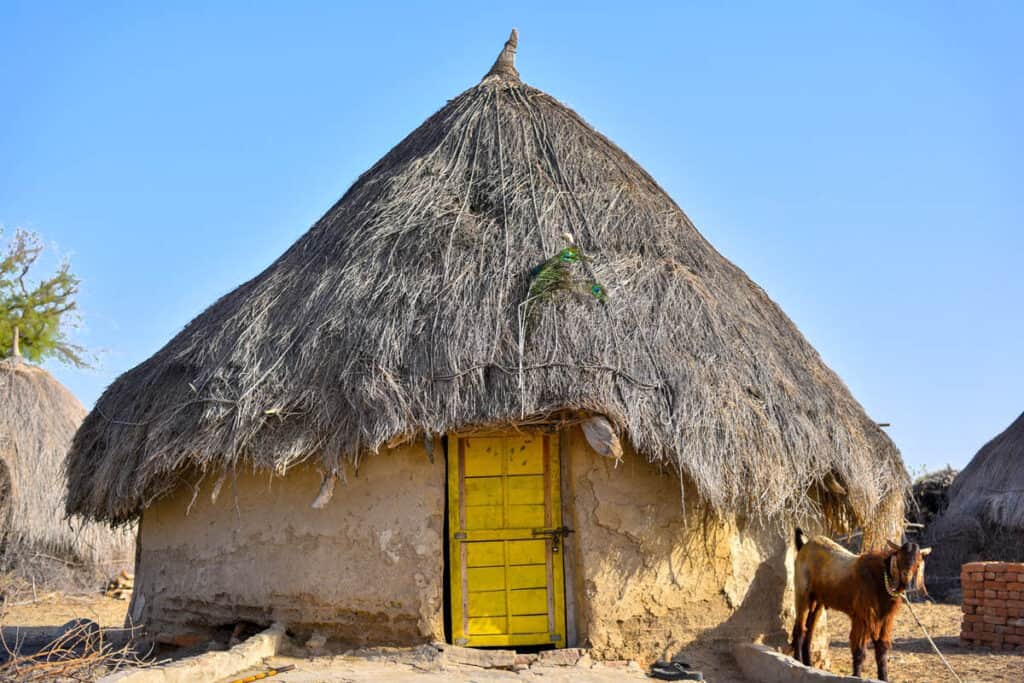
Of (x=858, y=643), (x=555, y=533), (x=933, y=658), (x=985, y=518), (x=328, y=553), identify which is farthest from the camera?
(x=985, y=518)

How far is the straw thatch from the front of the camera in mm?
15867

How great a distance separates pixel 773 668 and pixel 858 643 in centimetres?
79

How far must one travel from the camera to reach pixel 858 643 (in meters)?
8.16

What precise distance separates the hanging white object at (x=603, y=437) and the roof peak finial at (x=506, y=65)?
15.6ft

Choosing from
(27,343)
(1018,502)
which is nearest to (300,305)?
(1018,502)

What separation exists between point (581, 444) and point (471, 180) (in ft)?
9.69

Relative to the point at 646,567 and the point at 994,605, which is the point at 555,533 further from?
the point at 994,605

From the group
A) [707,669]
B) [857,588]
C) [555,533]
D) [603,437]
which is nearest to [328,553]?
[555,533]

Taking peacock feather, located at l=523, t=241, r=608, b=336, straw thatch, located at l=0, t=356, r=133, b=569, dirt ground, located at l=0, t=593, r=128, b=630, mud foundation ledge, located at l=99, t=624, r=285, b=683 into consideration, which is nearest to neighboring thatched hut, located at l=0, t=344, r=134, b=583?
straw thatch, located at l=0, t=356, r=133, b=569

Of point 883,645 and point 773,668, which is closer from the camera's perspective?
point 773,668

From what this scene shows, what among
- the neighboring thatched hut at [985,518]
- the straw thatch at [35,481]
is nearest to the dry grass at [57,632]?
the straw thatch at [35,481]

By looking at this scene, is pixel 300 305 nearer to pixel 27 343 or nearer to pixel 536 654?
pixel 536 654

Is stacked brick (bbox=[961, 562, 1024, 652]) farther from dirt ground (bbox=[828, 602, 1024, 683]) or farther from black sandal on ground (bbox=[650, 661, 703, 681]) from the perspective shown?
black sandal on ground (bbox=[650, 661, 703, 681])

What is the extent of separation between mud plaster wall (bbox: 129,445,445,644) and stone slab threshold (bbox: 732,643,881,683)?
238 cm
